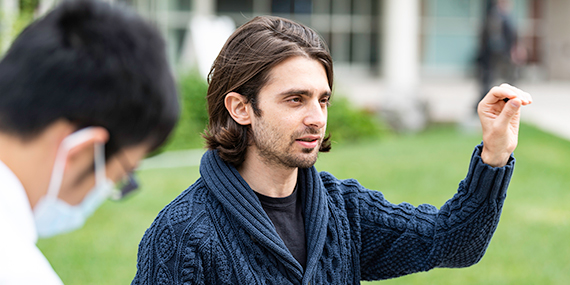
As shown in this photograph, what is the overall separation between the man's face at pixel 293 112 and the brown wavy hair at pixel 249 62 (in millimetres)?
35

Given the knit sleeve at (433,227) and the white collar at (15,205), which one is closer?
the white collar at (15,205)

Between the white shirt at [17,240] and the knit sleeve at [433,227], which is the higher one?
the white shirt at [17,240]

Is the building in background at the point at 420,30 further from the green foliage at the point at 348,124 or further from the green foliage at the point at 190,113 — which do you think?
the green foliage at the point at 190,113

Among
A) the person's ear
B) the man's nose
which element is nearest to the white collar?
the person's ear

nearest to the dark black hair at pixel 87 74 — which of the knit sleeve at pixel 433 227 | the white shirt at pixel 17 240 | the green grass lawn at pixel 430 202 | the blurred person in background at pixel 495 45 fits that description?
the white shirt at pixel 17 240

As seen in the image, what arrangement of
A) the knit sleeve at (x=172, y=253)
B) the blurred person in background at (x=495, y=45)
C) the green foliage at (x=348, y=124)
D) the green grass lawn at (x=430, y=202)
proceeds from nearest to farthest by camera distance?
the knit sleeve at (x=172, y=253) < the green grass lawn at (x=430, y=202) < the green foliage at (x=348, y=124) < the blurred person in background at (x=495, y=45)

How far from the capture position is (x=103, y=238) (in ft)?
20.8

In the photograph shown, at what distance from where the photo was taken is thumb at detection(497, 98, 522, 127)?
2.15 m

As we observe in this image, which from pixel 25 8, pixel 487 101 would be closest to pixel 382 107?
pixel 25 8

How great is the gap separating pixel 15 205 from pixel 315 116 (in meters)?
1.17

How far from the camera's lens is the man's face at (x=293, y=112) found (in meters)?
2.27

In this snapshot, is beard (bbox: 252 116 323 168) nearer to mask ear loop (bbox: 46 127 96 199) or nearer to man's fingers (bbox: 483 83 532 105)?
man's fingers (bbox: 483 83 532 105)

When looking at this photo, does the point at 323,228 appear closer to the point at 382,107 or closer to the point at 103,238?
the point at 103,238

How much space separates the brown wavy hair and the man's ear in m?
0.02
